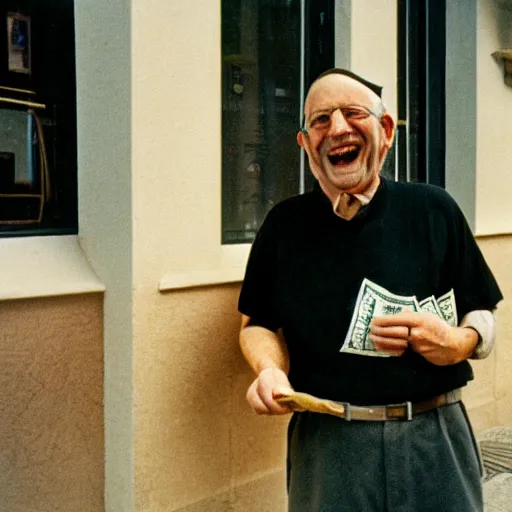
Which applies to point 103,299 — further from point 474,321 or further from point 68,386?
point 474,321

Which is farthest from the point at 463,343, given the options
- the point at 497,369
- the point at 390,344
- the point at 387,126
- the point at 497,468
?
the point at 497,369

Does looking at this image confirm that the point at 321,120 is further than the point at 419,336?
Yes

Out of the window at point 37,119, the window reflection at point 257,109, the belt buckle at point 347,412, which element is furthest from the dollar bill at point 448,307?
the window at point 37,119

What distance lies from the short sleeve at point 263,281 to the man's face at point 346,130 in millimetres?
301

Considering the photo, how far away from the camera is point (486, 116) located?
5359mm

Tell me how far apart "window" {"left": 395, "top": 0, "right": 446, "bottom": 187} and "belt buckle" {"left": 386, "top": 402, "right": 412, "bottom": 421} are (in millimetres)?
3144

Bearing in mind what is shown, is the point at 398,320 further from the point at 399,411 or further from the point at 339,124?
the point at 339,124

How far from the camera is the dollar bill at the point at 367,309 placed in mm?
2389

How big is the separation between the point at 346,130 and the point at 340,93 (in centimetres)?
12

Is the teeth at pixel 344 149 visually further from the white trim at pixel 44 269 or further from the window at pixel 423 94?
the window at pixel 423 94

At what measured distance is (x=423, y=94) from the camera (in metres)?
5.47

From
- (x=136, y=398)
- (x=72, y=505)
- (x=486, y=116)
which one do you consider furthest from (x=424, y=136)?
(x=72, y=505)

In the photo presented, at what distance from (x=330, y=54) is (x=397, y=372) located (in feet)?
8.48

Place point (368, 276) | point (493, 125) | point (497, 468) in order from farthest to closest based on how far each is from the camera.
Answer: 1. point (493, 125)
2. point (497, 468)
3. point (368, 276)
